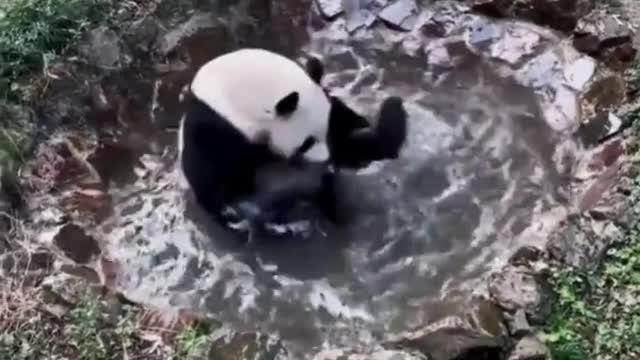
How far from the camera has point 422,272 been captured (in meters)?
4.29

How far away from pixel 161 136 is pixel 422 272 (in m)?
1.29

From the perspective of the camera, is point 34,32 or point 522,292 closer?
point 522,292

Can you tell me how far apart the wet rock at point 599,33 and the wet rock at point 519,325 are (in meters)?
1.40

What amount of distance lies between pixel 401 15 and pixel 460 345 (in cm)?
197

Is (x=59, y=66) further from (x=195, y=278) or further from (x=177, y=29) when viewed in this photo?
(x=195, y=278)

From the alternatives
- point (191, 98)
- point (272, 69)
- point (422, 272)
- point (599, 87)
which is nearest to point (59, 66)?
point (191, 98)

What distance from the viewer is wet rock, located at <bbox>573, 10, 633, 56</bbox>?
4.62 meters

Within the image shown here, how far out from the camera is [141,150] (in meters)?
4.76

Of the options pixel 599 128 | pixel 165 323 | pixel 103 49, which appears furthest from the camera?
pixel 103 49

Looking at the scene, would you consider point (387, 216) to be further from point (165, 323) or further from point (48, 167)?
point (48, 167)

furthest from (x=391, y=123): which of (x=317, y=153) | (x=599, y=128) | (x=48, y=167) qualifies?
(x=48, y=167)

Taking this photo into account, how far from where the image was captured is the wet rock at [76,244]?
164 inches

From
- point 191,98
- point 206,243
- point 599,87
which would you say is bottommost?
point 206,243

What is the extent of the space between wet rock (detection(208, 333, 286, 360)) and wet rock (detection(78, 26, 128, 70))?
150 cm
